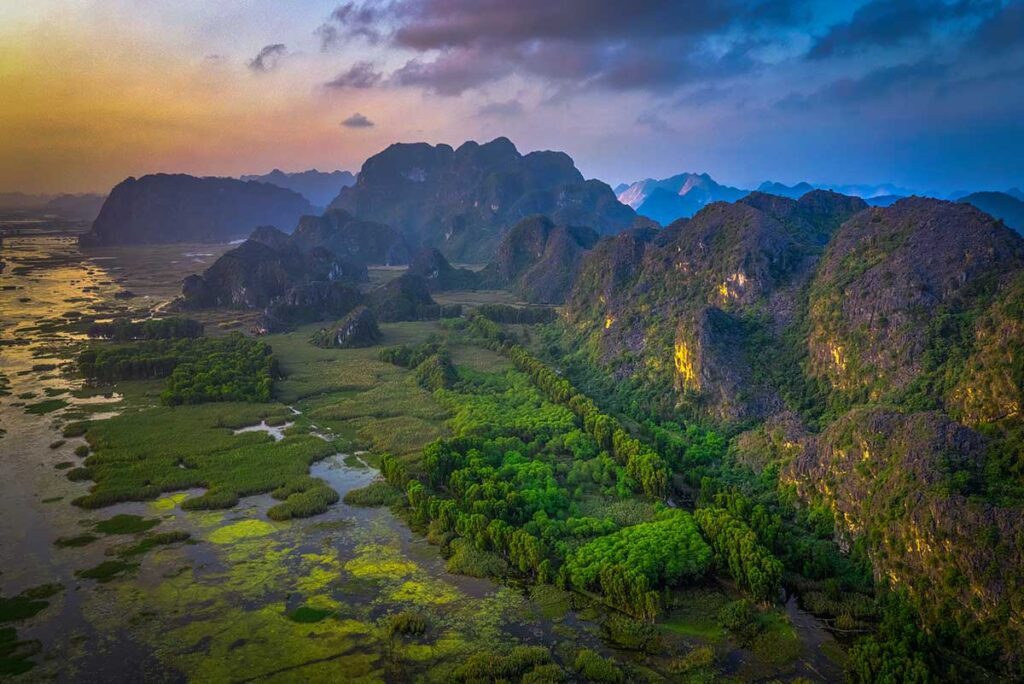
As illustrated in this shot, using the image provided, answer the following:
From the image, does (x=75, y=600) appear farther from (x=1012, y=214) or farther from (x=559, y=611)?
(x=1012, y=214)

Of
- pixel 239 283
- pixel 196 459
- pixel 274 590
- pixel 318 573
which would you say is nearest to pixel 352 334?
pixel 196 459

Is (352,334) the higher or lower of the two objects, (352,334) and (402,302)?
the lower

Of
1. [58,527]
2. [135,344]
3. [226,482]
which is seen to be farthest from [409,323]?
[58,527]

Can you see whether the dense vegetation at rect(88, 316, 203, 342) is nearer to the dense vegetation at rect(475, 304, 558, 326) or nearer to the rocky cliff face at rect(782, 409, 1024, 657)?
the dense vegetation at rect(475, 304, 558, 326)

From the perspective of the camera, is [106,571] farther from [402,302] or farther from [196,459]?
[402,302]

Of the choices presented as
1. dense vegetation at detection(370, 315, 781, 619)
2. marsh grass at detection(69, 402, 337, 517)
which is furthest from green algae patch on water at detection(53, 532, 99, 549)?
dense vegetation at detection(370, 315, 781, 619)

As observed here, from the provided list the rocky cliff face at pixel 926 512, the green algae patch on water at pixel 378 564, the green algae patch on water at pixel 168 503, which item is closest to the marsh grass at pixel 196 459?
the green algae patch on water at pixel 168 503

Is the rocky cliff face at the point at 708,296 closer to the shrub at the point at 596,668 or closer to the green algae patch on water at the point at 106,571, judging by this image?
the shrub at the point at 596,668
